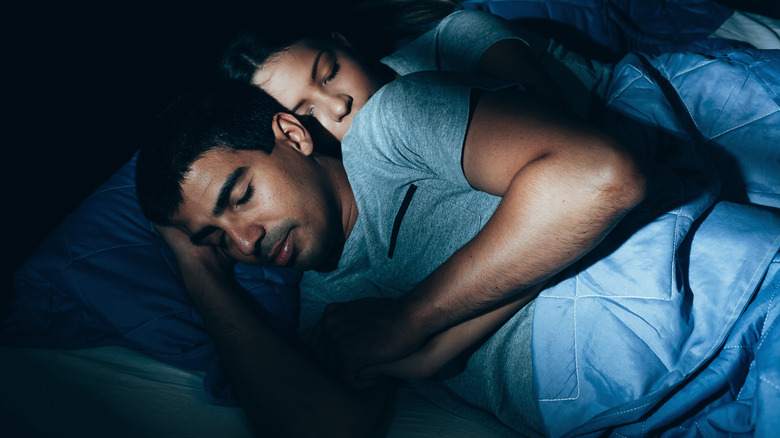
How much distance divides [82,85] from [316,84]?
0.80m

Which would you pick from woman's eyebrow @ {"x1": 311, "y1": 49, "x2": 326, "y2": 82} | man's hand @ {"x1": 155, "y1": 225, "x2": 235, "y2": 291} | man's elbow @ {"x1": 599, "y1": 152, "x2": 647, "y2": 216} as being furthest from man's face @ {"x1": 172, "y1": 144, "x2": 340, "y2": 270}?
man's elbow @ {"x1": 599, "y1": 152, "x2": 647, "y2": 216}

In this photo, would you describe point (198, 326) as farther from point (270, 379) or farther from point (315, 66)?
point (315, 66)

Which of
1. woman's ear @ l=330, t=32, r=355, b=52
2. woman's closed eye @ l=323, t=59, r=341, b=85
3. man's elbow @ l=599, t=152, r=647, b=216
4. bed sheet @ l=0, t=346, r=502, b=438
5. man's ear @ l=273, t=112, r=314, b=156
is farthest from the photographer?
woman's ear @ l=330, t=32, r=355, b=52

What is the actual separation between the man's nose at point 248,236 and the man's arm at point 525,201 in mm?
376

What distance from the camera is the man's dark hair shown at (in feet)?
3.18

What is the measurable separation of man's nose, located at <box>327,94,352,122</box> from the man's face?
163 mm

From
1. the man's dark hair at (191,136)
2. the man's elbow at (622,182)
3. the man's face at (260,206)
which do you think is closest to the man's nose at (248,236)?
the man's face at (260,206)

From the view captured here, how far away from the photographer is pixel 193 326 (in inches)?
43.3

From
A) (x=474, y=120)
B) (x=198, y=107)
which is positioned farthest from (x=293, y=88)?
(x=474, y=120)

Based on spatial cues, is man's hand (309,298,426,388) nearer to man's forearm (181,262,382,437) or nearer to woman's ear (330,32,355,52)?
man's forearm (181,262,382,437)

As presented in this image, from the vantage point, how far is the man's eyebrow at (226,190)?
3.08ft

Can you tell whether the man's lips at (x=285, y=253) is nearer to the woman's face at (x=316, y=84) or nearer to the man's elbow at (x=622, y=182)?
the woman's face at (x=316, y=84)

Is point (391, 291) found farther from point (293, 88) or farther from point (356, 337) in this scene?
point (293, 88)

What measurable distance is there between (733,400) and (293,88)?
1125 millimetres
